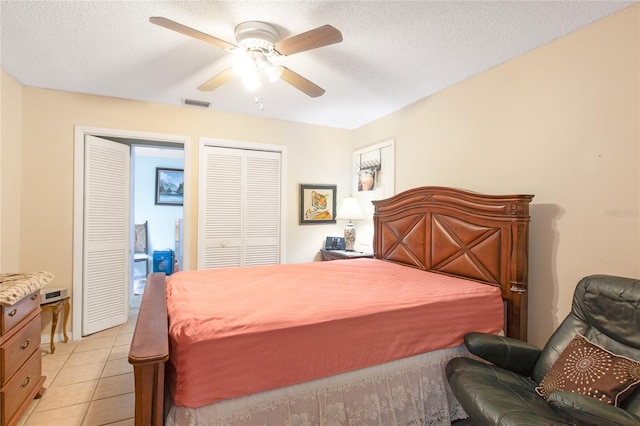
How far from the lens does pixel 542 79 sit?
2.33 m

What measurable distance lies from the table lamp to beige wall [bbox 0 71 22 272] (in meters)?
3.43

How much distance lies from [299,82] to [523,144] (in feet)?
5.95

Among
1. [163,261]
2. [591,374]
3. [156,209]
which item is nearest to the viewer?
[591,374]

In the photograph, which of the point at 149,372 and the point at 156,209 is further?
the point at 156,209

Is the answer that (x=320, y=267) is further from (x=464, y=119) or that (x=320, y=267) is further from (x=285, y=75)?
(x=464, y=119)

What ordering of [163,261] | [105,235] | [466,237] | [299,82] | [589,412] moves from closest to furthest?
[589,412] → [299,82] → [466,237] → [105,235] → [163,261]

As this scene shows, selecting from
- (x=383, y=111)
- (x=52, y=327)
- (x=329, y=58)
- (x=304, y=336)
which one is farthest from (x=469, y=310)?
(x=52, y=327)

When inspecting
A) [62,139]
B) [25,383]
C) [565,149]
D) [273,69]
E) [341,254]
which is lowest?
[25,383]

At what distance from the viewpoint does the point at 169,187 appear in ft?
21.4

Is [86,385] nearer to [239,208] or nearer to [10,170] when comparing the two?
[10,170]

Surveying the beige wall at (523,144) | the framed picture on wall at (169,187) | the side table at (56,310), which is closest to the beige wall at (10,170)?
the beige wall at (523,144)

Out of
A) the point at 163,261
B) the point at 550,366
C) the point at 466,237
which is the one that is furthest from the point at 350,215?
the point at 163,261

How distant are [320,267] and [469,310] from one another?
137 cm

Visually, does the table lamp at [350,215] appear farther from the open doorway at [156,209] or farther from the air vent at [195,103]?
the open doorway at [156,209]
